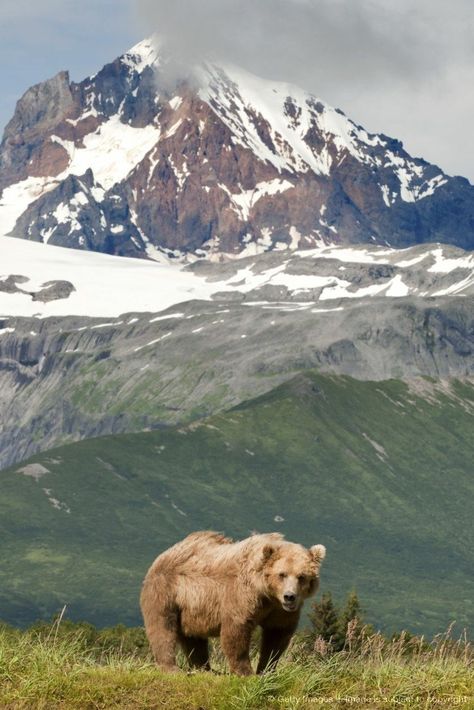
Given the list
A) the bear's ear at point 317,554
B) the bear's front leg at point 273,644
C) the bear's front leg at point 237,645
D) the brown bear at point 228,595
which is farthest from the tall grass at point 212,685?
the bear's ear at point 317,554

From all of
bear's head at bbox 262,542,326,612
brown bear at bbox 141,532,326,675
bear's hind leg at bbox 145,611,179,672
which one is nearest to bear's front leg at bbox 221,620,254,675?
brown bear at bbox 141,532,326,675

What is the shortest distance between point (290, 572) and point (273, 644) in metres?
1.47

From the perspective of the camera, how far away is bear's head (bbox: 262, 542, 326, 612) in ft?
66.9

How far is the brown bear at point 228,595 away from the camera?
68.6 ft

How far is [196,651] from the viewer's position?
2294cm

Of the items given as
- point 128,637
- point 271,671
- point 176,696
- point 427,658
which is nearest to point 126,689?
point 176,696

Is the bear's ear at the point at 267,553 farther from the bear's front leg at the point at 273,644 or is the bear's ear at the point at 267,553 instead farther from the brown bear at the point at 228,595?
the bear's front leg at the point at 273,644

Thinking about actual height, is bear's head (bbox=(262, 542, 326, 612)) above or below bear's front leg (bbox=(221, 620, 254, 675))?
above

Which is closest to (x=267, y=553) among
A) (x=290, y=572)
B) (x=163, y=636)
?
(x=290, y=572)

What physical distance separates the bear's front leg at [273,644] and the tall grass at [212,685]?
458 mm

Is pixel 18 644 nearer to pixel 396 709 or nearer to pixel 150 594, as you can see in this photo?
pixel 150 594

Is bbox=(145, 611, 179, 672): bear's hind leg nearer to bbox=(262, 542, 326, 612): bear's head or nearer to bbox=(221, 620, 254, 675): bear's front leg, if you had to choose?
bbox=(221, 620, 254, 675): bear's front leg

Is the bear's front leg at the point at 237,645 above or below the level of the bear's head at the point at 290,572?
below

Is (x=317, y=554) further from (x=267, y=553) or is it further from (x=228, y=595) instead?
(x=228, y=595)
